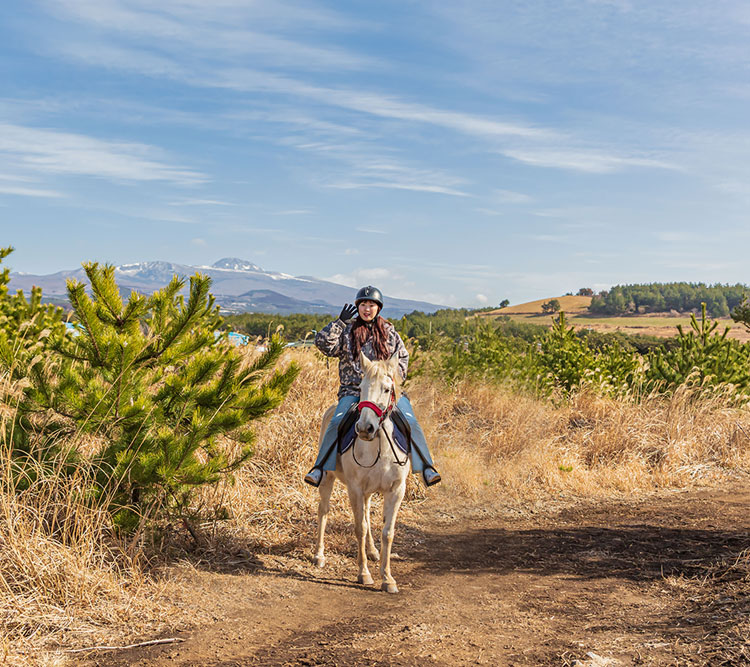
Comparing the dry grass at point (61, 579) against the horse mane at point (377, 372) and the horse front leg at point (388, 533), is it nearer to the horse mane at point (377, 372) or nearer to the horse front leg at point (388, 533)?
the horse front leg at point (388, 533)

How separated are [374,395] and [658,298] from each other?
10110 centimetres

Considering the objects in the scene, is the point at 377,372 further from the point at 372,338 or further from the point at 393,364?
the point at 372,338

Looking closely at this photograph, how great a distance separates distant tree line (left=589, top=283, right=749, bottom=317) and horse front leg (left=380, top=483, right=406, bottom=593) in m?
93.0

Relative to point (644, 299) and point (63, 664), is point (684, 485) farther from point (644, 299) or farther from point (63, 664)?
point (644, 299)

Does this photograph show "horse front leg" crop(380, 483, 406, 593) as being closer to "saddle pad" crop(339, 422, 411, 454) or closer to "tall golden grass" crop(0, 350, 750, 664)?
"saddle pad" crop(339, 422, 411, 454)

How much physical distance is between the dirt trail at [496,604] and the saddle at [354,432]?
140cm

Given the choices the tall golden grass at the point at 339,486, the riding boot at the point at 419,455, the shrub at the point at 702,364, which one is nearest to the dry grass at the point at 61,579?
the tall golden grass at the point at 339,486

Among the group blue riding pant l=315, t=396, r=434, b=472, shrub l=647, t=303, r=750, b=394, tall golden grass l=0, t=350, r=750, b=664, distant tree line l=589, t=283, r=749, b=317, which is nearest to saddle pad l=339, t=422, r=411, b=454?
blue riding pant l=315, t=396, r=434, b=472

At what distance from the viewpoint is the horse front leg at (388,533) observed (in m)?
6.69

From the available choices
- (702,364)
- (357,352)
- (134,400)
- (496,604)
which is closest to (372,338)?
(357,352)

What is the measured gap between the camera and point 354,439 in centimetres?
679

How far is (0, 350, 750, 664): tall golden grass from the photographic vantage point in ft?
17.8

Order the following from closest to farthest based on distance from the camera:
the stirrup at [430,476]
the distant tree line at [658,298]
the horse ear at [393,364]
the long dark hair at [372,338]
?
the horse ear at [393,364]
the stirrup at [430,476]
the long dark hair at [372,338]
the distant tree line at [658,298]

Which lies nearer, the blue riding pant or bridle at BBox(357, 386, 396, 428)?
bridle at BBox(357, 386, 396, 428)
